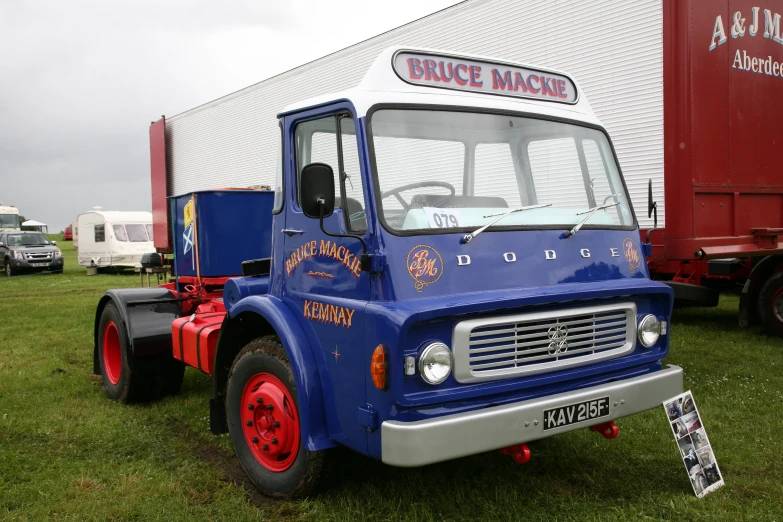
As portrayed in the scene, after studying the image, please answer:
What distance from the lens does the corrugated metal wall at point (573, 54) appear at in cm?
967

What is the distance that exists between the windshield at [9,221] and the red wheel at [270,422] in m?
36.6

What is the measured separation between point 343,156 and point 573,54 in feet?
26.6

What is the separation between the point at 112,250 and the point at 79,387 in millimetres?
18566

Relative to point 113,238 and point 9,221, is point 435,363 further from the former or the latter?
point 9,221

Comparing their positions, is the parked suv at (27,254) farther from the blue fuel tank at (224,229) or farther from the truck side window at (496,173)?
the truck side window at (496,173)

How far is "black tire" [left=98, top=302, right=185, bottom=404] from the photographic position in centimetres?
577

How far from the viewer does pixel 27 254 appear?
965 inches

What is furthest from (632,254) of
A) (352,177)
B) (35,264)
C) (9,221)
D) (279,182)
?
(9,221)

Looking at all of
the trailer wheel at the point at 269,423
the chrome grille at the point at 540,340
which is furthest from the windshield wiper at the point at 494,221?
the trailer wheel at the point at 269,423

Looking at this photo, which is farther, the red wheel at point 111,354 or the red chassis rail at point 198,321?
the red wheel at point 111,354

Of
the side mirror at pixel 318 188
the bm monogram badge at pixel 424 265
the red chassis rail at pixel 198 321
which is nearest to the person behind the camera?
the bm monogram badge at pixel 424 265

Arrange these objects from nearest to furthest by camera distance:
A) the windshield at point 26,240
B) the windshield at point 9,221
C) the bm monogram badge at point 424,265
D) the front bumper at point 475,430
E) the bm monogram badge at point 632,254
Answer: the front bumper at point 475,430
the bm monogram badge at point 424,265
the bm monogram badge at point 632,254
the windshield at point 26,240
the windshield at point 9,221

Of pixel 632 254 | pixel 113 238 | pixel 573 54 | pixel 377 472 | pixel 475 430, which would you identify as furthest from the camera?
pixel 113 238

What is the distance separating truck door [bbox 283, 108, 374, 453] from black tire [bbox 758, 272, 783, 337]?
6671 millimetres
